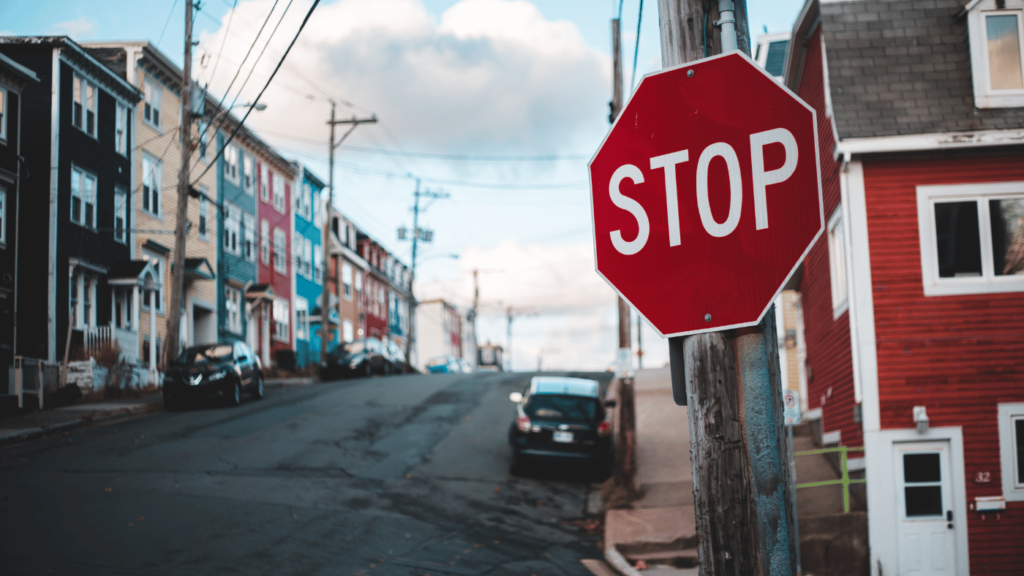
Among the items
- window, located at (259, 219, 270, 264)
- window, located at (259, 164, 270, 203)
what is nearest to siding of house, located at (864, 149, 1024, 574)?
window, located at (259, 219, 270, 264)

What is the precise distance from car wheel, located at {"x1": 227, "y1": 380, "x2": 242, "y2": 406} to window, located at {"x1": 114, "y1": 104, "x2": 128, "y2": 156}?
10.8 m

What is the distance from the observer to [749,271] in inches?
122

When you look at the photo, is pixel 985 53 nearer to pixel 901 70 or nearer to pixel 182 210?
pixel 901 70

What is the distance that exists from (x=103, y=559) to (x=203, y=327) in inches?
1129

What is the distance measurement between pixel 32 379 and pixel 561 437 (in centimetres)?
1436

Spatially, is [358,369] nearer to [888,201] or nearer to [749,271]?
[888,201]

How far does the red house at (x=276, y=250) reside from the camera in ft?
143

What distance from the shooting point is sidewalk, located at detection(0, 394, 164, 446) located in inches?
715

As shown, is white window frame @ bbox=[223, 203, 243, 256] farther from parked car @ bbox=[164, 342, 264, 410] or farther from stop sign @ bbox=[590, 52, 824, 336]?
stop sign @ bbox=[590, 52, 824, 336]

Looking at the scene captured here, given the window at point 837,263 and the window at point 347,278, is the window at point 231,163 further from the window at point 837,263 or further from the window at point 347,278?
the window at point 837,263

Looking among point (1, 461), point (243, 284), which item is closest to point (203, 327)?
point (243, 284)

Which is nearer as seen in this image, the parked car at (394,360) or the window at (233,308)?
the window at (233,308)

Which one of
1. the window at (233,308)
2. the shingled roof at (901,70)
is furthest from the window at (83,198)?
the shingled roof at (901,70)

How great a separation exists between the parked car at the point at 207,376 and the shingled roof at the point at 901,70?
655 inches
